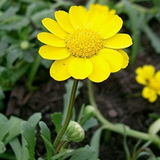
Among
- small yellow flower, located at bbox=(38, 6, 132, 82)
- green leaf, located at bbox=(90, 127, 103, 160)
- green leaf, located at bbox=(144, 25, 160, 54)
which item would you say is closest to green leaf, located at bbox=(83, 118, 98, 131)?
green leaf, located at bbox=(90, 127, 103, 160)

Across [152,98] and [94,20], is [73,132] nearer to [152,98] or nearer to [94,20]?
[94,20]

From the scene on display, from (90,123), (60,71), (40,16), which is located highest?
(60,71)

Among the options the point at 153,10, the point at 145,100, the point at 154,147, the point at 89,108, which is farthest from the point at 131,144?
the point at 153,10

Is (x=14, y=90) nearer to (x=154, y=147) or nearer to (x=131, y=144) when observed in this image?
(x=131, y=144)

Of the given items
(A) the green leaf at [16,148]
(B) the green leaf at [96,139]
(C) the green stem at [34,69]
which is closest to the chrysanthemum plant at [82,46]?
(A) the green leaf at [16,148]

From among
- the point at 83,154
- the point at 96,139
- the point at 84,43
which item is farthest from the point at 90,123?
the point at 84,43

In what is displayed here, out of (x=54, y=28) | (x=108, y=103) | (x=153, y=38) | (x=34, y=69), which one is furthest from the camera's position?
(x=153, y=38)

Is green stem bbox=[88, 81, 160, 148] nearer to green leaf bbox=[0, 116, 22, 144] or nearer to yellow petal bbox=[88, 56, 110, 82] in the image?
green leaf bbox=[0, 116, 22, 144]
